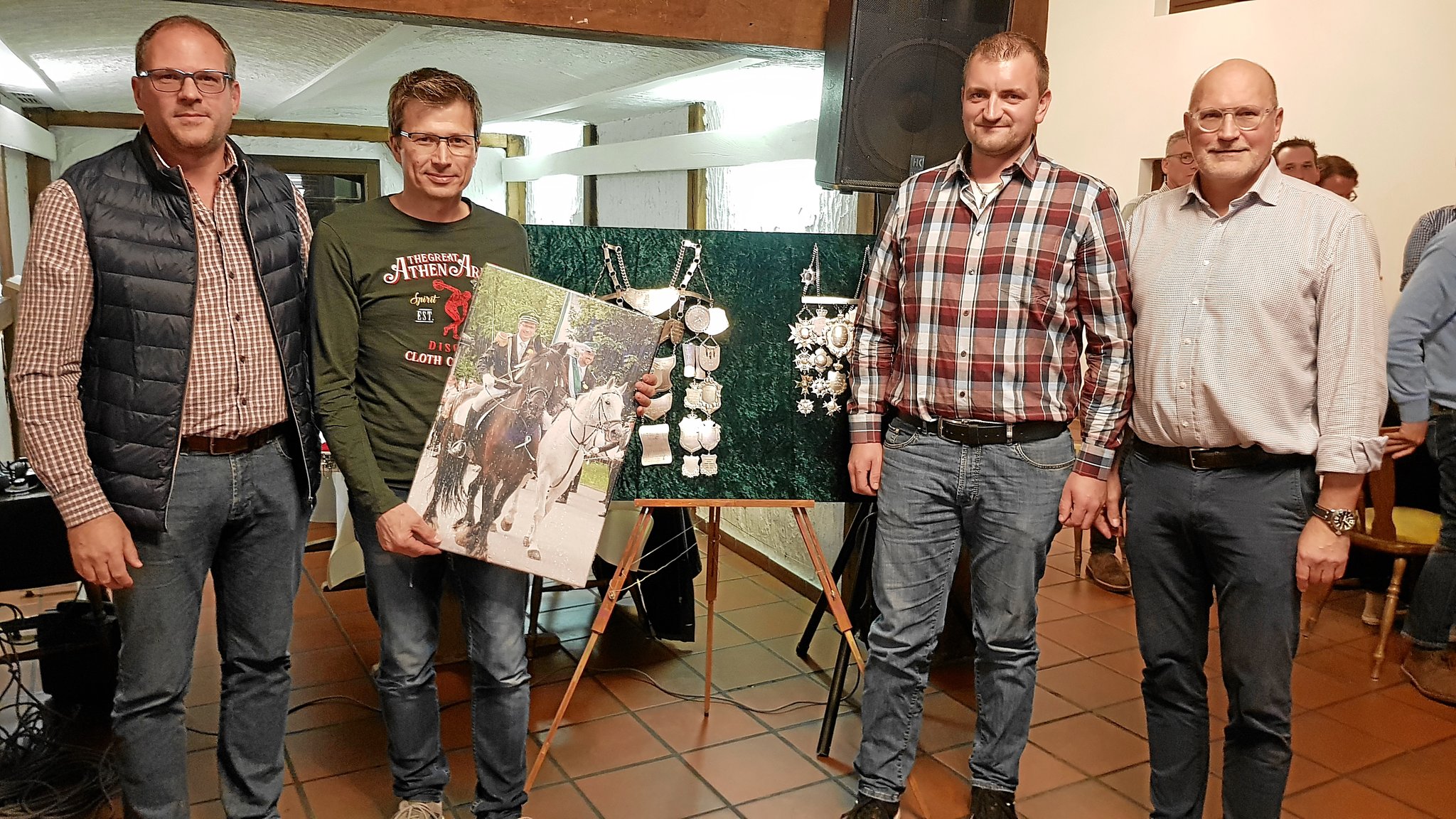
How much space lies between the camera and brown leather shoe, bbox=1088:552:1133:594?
4273mm

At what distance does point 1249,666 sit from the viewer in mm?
1996

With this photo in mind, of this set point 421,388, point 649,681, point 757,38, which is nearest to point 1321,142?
point 757,38

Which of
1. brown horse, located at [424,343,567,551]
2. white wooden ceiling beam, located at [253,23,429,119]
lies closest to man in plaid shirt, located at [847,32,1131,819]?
brown horse, located at [424,343,567,551]

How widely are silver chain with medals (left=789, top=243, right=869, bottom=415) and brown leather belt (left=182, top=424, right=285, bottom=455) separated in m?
1.22

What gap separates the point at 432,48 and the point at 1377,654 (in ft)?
12.2

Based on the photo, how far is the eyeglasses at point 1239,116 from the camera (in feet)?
6.27

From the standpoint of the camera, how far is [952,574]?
2.30 m

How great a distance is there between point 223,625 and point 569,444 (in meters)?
0.78

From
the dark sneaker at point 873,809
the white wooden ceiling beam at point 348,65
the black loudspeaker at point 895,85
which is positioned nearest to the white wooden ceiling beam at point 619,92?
the black loudspeaker at point 895,85

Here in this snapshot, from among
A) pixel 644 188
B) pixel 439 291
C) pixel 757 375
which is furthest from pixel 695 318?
pixel 644 188

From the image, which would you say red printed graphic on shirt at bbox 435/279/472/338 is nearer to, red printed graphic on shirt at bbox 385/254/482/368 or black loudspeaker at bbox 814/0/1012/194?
red printed graphic on shirt at bbox 385/254/482/368

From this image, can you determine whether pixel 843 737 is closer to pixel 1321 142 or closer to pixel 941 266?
pixel 941 266

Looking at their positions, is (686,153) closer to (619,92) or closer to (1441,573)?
(619,92)

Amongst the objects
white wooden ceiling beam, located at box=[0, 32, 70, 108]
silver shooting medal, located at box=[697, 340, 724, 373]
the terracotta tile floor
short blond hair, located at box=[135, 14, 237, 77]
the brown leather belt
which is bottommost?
the terracotta tile floor
